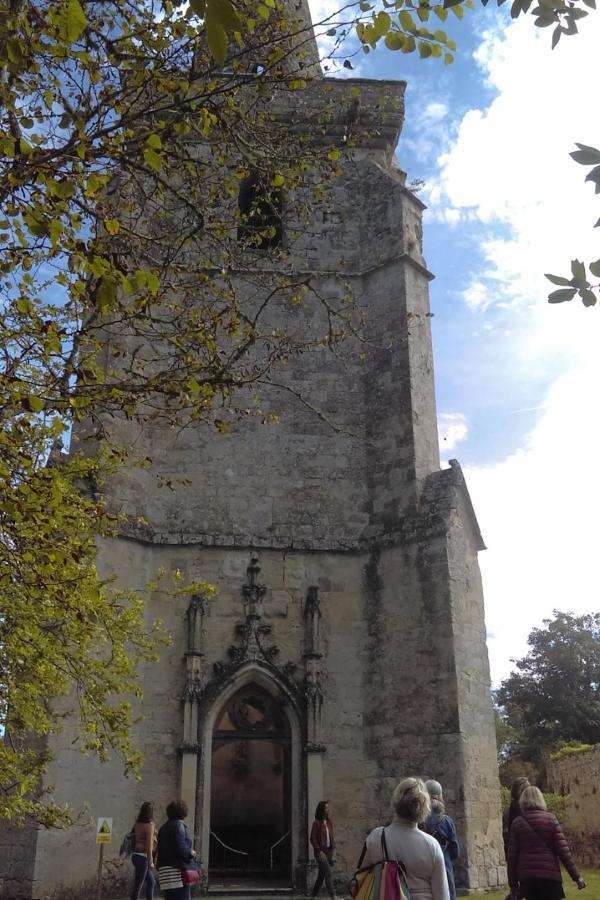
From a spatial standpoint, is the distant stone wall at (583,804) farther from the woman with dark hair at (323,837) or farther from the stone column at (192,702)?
the stone column at (192,702)

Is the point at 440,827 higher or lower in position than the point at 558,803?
lower

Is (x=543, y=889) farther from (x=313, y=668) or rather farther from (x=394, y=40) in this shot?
(x=313, y=668)

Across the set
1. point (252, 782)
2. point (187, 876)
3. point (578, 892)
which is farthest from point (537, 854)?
point (252, 782)

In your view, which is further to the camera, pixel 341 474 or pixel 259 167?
pixel 341 474

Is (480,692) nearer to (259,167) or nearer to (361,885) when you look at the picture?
(259,167)

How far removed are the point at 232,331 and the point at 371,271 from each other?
28.4 ft

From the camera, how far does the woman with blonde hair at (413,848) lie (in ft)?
12.8

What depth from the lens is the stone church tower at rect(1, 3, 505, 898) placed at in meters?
11.9

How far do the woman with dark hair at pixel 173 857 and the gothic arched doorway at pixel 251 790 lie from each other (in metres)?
5.71

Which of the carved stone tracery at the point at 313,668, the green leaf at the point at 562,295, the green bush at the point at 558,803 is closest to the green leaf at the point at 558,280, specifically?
the green leaf at the point at 562,295

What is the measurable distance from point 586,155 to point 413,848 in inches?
122

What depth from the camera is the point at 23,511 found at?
5.44 metres

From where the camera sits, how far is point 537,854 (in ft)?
19.4

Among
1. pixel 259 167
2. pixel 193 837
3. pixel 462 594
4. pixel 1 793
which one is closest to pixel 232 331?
pixel 259 167
